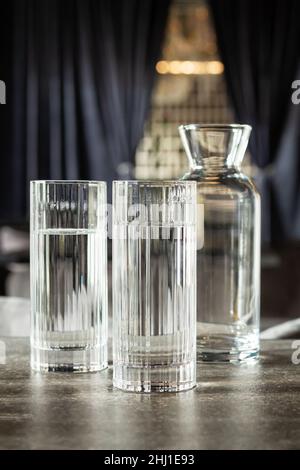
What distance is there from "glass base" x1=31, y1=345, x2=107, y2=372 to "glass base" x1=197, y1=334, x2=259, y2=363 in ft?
0.39

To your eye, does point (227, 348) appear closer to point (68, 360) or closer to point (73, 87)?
point (68, 360)

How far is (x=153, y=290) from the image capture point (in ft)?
2.31

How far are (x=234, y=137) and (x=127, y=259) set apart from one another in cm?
21

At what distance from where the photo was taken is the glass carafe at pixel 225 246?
2.81ft

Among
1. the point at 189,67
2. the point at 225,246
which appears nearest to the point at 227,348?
the point at 225,246

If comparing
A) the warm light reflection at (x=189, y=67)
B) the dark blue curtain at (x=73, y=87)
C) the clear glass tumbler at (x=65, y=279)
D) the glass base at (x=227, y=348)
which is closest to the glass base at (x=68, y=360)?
the clear glass tumbler at (x=65, y=279)

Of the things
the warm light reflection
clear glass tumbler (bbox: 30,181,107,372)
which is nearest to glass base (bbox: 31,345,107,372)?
clear glass tumbler (bbox: 30,181,107,372)

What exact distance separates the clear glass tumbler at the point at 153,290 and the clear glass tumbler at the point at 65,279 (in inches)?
3.4

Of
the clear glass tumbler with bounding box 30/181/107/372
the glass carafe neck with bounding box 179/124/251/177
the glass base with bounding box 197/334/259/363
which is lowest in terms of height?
the glass base with bounding box 197/334/259/363

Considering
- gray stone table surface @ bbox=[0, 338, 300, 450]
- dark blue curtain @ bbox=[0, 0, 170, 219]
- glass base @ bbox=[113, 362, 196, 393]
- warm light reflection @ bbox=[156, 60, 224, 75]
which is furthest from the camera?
warm light reflection @ bbox=[156, 60, 224, 75]

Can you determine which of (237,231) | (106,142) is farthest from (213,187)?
(106,142)

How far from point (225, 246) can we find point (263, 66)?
173 inches

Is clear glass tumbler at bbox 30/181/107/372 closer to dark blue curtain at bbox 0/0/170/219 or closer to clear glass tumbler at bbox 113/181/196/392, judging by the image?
clear glass tumbler at bbox 113/181/196/392

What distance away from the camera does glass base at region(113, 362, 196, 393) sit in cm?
70
